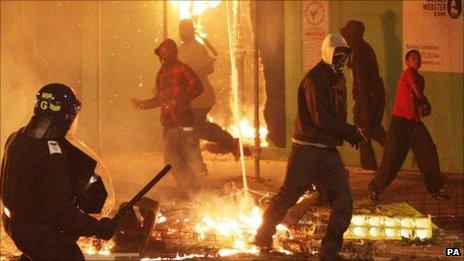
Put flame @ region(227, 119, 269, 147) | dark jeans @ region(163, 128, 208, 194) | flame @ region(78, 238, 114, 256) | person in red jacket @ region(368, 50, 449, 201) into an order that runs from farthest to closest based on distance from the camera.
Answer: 1. flame @ region(227, 119, 269, 147)
2. dark jeans @ region(163, 128, 208, 194)
3. person in red jacket @ region(368, 50, 449, 201)
4. flame @ region(78, 238, 114, 256)

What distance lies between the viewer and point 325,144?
8.25m

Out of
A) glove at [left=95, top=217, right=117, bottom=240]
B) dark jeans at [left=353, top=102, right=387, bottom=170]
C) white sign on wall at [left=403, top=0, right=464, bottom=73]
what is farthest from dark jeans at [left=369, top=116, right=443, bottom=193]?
glove at [left=95, top=217, right=117, bottom=240]

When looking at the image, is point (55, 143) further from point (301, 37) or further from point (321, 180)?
point (301, 37)

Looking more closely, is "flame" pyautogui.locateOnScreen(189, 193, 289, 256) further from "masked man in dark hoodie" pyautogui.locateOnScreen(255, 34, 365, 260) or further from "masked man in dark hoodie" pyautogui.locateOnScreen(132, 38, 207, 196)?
"masked man in dark hoodie" pyautogui.locateOnScreen(132, 38, 207, 196)

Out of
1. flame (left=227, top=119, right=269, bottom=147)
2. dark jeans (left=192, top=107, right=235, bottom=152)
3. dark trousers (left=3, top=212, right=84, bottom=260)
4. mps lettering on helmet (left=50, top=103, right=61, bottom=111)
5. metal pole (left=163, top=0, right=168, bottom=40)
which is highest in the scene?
metal pole (left=163, top=0, right=168, bottom=40)

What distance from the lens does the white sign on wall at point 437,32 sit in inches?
527

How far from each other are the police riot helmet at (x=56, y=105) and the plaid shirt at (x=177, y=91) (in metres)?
5.80

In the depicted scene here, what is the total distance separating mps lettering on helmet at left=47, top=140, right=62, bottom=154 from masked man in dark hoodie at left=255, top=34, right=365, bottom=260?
3.02 meters

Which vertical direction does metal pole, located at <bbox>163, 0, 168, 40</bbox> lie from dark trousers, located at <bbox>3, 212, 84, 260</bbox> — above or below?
above

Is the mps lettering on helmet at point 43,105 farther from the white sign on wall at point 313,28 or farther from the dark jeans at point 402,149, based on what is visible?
the white sign on wall at point 313,28

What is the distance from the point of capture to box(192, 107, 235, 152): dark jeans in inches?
521

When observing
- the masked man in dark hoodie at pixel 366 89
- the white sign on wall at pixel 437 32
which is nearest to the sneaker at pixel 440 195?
the masked man in dark hoodie at pixel 366 89

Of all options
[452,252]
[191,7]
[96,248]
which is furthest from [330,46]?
[191,7]

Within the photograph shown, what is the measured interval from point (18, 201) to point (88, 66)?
Answer: 8.76 m
